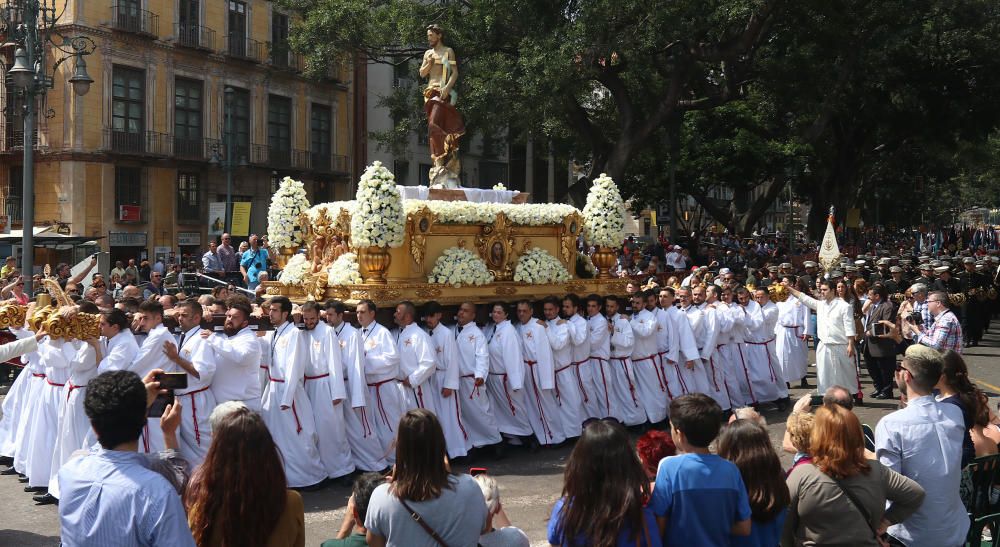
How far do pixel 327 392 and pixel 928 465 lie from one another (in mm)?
5770

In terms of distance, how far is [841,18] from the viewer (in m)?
21.8

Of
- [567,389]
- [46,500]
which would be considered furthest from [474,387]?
[46,500]

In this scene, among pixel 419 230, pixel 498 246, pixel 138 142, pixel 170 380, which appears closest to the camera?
pixel 170 380

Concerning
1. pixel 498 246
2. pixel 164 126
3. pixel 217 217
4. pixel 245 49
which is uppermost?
pixel 245 49

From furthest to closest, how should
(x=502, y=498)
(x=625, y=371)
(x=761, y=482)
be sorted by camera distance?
(x=625, y=371) → (x=502, y=498) → (x=761, y=482)

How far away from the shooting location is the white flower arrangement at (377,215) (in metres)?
9.98

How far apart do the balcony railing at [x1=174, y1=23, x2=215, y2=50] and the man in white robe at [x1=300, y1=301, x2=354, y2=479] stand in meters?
24.3

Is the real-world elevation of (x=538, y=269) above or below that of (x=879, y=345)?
above

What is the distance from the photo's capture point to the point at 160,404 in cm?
494

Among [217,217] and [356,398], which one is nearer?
[356,398]

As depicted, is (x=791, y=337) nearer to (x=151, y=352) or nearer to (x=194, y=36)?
(x=151, y=352)

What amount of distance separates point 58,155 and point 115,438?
2827 centimetres

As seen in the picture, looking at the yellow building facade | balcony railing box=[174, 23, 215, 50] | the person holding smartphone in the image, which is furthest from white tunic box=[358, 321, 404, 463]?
balcony railing box=[174, 23, 215, 50]

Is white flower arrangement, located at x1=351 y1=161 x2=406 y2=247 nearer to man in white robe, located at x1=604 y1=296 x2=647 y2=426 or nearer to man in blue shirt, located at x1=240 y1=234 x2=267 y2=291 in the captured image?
man in white robe, located at x1=604 y1=296 x2=647 y2=426
